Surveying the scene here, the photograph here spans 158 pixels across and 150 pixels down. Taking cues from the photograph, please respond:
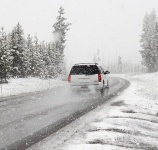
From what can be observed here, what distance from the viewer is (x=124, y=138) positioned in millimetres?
6793

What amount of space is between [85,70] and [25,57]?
18.9 meters

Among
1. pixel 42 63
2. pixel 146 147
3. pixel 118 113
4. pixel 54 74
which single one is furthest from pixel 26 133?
pixel 54 74

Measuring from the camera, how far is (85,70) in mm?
19172

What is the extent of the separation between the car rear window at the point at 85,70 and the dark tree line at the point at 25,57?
11992 millimetres

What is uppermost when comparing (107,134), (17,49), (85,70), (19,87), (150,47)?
(150,47)

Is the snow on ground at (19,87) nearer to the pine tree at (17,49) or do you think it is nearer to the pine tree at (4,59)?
the pine tree at (4,59)

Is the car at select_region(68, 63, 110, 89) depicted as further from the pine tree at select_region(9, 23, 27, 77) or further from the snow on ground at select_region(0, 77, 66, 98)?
the pine tree at select_region(9, 23, 27, 77)

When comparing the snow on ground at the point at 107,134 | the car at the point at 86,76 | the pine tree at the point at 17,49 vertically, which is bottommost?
the snow on ground at the point at 107,134

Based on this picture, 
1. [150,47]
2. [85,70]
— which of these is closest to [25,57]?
[85,70]

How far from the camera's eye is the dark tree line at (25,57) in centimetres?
2980

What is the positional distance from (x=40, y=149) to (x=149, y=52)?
70.2 metres

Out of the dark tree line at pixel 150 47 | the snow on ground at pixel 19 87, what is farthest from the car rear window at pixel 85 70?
the dark tree line at pixel 150 47

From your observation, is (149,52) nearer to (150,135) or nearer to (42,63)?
(42,63)

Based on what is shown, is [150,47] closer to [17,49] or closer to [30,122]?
[17,49]
